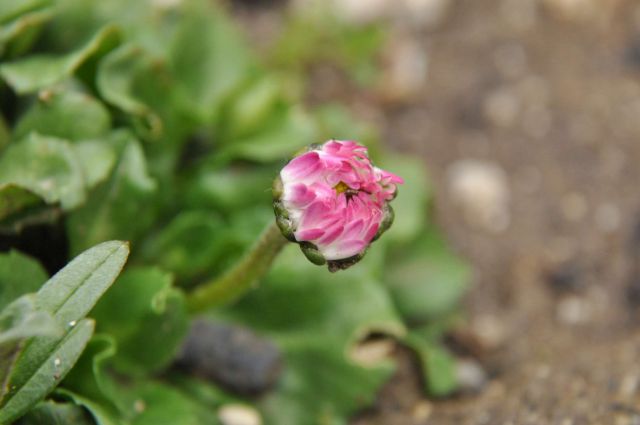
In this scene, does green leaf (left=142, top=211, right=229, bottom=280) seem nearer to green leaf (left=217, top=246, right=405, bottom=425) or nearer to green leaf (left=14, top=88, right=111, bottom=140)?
green leaf (left=217, top=246, right=405, bottom=425)

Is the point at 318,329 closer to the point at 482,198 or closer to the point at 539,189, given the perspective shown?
the point at 482,198

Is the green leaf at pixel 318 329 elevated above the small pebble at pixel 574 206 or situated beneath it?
situated beneath

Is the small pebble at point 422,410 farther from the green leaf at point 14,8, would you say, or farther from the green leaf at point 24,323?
the green leaf at point 14,8

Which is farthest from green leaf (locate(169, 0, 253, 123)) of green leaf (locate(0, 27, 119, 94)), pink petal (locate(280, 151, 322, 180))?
pink petal (locate(280, 151, 322, 180))

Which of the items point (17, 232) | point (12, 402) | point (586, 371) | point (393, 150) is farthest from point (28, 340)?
point (393, 150)

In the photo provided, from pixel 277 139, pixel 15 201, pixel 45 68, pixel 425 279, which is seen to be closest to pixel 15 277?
pixel 15 201

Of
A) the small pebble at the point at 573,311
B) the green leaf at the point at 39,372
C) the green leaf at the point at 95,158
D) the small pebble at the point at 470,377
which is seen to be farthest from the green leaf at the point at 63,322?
the small pebble at the point at 573,311
